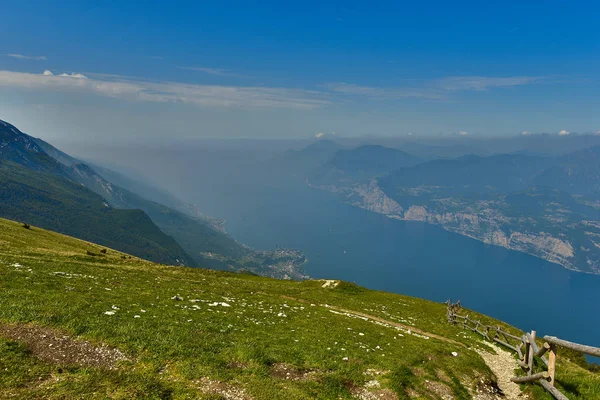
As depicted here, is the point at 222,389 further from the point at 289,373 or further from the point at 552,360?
the point at 552,360

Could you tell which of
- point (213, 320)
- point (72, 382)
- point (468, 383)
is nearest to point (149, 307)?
point (213, 320)

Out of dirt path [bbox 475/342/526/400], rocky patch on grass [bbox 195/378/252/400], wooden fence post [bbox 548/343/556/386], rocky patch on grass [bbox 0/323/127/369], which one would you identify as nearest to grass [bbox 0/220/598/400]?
rocky patch on grass [bbox 195/378/252/400]

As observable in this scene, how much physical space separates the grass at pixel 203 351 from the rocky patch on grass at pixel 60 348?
358 millimetres

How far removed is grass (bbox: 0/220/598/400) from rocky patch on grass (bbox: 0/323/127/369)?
358 millimetres

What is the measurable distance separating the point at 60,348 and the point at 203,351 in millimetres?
6716

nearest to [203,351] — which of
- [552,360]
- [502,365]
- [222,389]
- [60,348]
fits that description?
[222,389]

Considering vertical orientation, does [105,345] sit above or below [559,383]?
above

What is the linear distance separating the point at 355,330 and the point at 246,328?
35.2 feet

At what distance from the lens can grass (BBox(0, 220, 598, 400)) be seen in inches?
512

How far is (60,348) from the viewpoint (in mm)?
14766

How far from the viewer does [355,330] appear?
27.5 m

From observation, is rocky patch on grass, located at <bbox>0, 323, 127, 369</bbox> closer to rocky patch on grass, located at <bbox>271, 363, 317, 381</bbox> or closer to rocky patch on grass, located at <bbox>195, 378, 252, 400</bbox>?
rocky patch on grass, located at <bbox>195, 378, 252, 400</bbox>

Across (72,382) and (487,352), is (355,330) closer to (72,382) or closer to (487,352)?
(487,352)

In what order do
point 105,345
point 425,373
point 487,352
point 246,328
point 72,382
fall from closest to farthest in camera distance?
point 72,382, point 105,345, point 425,373, point 246,328, point 487,352
